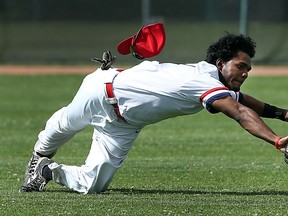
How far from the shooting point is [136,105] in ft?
28.3

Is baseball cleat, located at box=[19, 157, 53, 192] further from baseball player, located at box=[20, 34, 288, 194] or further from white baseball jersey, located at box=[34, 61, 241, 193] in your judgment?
white baseball jersey, located at box=[34, 61, 241, 193]

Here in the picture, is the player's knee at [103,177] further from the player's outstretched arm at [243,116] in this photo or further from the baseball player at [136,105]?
the player's outstretched arm at [243,116]

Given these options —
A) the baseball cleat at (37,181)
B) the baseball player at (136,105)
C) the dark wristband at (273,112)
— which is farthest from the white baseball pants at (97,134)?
the dark wristband at (273,112)

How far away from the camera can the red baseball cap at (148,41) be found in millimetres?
9109

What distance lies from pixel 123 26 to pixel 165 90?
20947 millimetres

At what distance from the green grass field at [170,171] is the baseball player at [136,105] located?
25 cm

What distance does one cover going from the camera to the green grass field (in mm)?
8172

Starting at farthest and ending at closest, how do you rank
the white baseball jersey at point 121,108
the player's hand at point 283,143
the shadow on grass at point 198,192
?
1. the shadow on grass at point 198,192
2. the white baseball jersey at point 121,108
3. the player's hand at point 283,143

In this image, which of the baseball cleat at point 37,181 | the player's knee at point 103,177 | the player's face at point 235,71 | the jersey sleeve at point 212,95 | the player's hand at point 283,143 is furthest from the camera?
the baseball cleat at point 37,181

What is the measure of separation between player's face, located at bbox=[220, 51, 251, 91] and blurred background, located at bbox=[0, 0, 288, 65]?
1940 centimetres

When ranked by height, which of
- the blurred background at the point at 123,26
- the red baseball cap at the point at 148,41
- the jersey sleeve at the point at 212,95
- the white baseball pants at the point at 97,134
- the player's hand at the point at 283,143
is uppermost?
the red baseball cap at the point at 148,41

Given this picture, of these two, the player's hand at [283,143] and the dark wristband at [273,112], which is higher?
the player's hand at [283,143]

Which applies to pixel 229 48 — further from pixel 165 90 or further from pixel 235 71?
pixel 165 90

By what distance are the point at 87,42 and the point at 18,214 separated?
72.4ft
